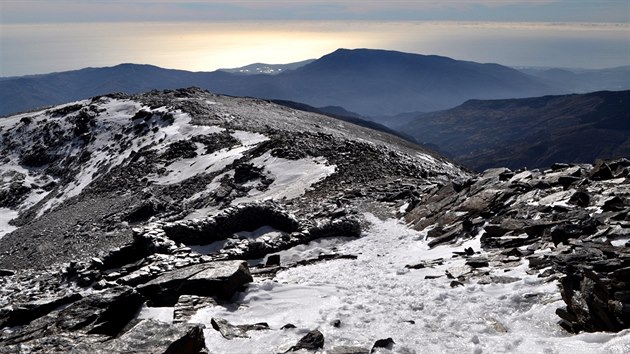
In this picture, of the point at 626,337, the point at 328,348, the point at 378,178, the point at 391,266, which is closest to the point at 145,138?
the point at 378,178

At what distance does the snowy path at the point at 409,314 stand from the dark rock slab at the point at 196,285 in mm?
616

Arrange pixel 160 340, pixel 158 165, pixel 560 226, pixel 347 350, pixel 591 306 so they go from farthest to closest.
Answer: pixel 158 165 → pixel 560 226 → pixel 347 350 → pixel 591 306 → pixel 160 340

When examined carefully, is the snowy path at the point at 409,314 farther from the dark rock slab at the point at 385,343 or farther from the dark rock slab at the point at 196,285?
the dark rock slab at the point at 196,285

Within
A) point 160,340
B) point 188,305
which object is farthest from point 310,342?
point 188,305

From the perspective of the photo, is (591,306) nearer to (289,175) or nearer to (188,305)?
(188,305)

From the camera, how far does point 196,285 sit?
52.3 ft

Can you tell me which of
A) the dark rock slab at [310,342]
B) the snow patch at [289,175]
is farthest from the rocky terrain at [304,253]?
the snow patch at [289,175]

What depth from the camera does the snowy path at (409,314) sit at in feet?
37.9

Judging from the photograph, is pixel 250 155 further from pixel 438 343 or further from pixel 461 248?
pixel 438 343

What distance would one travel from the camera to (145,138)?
2403 inches

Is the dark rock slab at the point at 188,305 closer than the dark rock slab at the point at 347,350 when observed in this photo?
No

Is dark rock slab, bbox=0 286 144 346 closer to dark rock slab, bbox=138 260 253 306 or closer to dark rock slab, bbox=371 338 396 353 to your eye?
dark rock slab, bbox=138 260 253 306

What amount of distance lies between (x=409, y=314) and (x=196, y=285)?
7271mm

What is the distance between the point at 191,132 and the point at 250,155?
48.0ft
